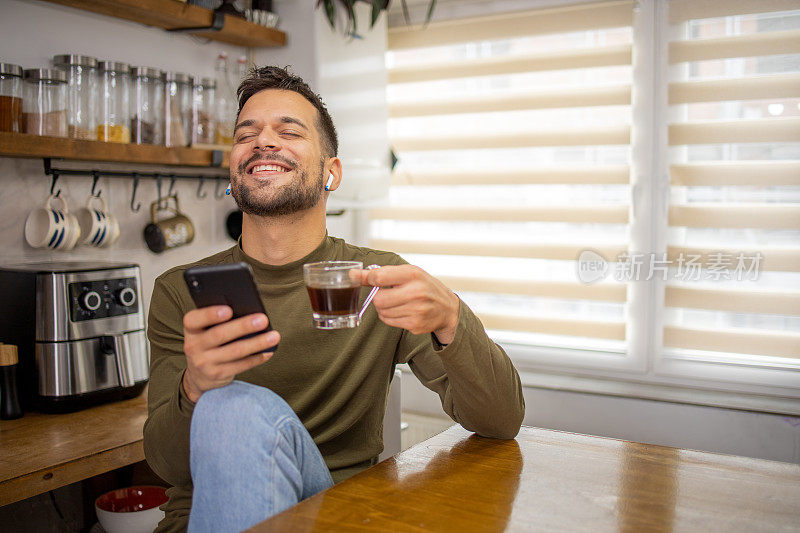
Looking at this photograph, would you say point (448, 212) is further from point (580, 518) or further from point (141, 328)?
point (580, 518)

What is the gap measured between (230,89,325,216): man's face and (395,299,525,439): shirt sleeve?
0.48 metres

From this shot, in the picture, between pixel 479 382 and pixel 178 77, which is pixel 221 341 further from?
pixel 178 77

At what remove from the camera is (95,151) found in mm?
1954

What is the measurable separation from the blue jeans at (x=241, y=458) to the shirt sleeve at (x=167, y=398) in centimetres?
19

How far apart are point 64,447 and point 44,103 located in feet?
2.97

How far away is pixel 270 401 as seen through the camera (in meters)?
1.01

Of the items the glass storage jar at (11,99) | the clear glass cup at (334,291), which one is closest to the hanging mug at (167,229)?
the glass storage jar at (11,99)

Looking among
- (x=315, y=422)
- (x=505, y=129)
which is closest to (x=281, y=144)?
(x=315, y=422)

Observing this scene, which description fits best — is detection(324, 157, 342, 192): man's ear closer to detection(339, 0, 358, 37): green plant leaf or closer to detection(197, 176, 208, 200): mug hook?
detection(197, 176, 208, 200): mug hook

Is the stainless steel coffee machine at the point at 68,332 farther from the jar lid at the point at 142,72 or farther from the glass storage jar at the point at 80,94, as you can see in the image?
the jar lid at the point at 142,72

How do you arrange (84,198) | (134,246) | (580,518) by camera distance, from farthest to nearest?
1. (134,246)
2. (84,198)
3. (580,518)

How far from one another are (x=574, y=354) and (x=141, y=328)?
1.48 metres

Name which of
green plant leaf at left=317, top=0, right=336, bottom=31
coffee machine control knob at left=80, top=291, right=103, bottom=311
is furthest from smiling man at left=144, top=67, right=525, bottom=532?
green plant leaf at left=317, top=0, right=336, bottom=31

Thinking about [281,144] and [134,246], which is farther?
[134,246]
